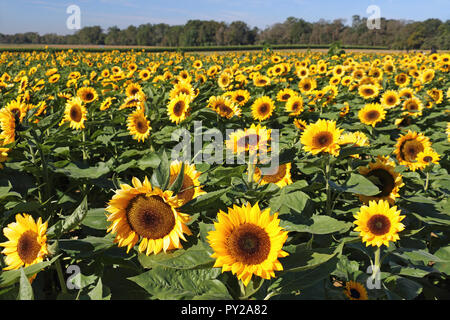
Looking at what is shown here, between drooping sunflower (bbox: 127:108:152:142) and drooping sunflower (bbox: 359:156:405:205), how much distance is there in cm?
289

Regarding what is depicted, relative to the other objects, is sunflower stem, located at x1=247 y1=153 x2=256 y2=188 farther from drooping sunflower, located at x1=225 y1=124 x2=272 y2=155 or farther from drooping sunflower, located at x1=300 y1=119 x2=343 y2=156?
drooping sunflower, located at x1=300 y1=119 x2=343 y2=156

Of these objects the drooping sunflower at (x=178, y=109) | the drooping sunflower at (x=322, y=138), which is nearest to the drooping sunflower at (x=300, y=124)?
the drooping sunflower at (x=322, y=138)

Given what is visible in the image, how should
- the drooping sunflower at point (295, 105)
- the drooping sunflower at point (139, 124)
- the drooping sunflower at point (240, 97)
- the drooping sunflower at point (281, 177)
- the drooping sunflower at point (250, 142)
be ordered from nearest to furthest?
the drooping sunflower at point (250, 142) < the drooping sunflower at point (281, 177) < the drooping sunflower at point (139, 124) < the drooping sunflower at point (295, 105) < the drooping sunflower at point (240, 97)

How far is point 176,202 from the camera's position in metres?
1.60

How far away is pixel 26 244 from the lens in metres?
1.73

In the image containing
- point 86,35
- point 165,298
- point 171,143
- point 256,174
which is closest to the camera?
point 165,298

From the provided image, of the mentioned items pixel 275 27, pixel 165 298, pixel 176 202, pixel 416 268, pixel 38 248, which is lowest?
pixel 416 268

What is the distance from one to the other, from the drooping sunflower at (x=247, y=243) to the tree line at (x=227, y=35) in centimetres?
6040

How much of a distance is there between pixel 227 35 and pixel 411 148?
72.1m

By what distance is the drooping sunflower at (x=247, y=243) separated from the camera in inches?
56.4

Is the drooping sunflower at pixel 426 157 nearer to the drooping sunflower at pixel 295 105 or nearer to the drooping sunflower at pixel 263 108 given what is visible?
the drooping sunflower at pixel 263 108

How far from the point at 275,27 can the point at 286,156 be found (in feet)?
263

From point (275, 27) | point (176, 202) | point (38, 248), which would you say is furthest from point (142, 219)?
point (275, 27)

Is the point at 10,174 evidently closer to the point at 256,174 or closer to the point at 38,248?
the point at 38,248
